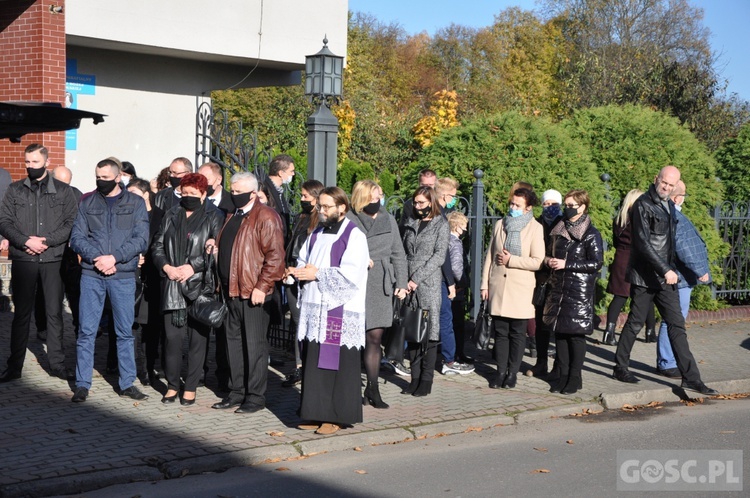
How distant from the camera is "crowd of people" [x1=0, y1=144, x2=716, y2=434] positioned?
734 centimetres

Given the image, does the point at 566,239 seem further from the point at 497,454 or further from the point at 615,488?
the point at 615,488

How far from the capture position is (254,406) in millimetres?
8008

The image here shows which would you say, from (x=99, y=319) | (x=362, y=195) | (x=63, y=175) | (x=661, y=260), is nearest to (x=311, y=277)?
(x=362, y=195)

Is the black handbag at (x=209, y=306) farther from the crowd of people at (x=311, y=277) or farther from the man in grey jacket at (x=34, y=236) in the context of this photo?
the man in grey jacket at (x=34, y=236)

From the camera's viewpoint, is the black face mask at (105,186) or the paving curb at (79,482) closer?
the paving curb at (79,482)

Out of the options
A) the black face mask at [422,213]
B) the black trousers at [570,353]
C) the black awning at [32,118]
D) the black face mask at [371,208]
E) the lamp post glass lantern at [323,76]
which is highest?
the lamp post glass lantern at [323,76]

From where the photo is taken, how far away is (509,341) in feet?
30.5

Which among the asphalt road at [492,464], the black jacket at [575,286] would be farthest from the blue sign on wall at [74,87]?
the asphalt road at [492,464]

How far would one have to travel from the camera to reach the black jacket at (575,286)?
891 cm

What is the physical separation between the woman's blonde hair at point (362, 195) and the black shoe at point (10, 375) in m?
3.50

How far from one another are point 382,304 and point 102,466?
2804mm

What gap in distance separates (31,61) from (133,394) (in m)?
7.94

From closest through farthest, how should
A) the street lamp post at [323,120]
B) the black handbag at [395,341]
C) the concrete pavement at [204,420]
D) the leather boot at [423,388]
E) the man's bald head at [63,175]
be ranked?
the concrete pavement at [204,420] → the black handbag at [395,341] → the leather boot at [423,388] → the man's bald head at [63,175] → the street lamp post at [323,120]

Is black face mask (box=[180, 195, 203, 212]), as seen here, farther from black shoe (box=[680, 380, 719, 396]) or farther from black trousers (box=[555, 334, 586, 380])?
black shoe (box=[680, 380, 719, 396])
